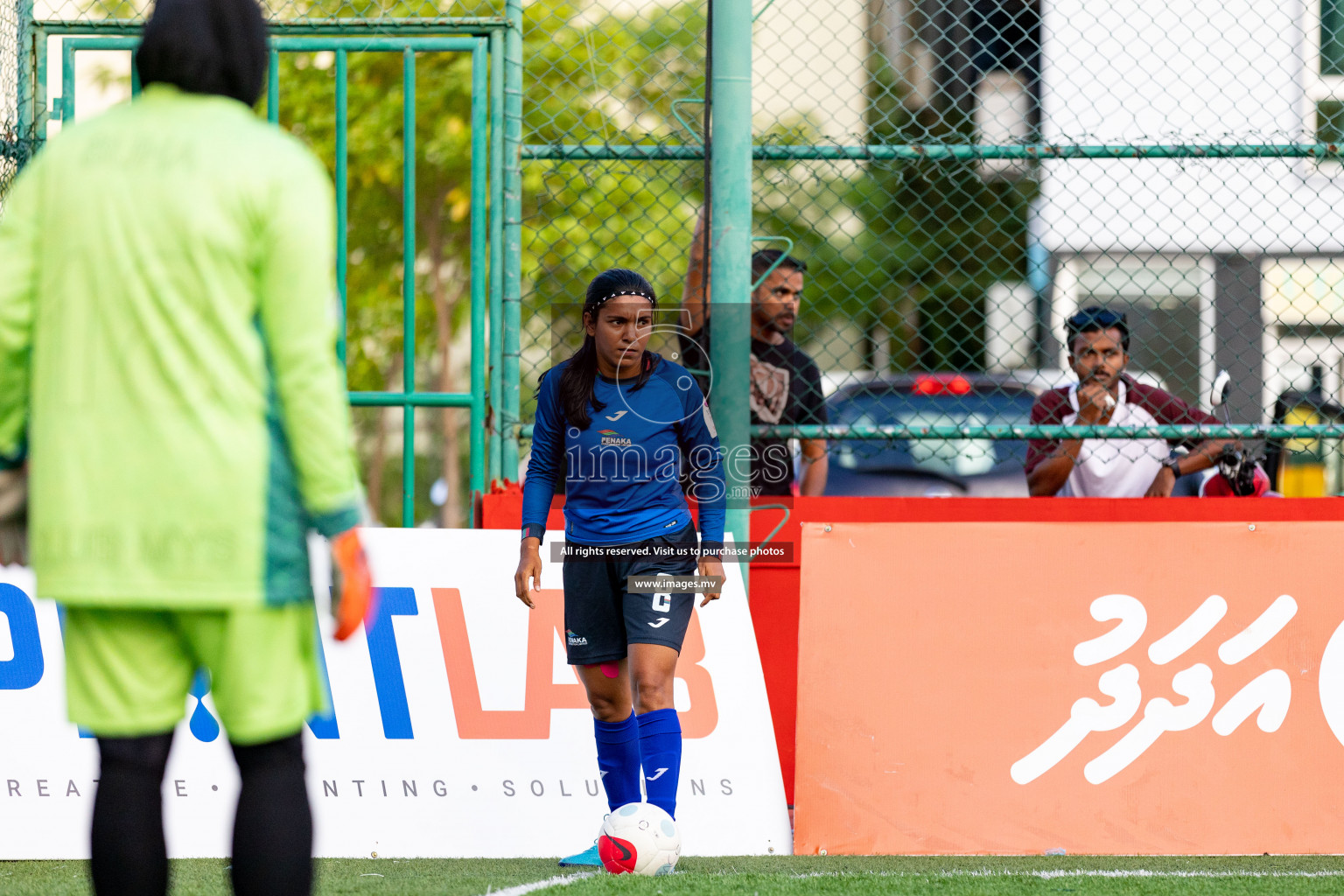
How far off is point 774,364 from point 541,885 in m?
2.14

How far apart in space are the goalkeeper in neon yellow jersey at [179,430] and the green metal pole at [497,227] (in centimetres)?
264

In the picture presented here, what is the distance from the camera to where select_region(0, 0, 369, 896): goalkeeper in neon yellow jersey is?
223 cm

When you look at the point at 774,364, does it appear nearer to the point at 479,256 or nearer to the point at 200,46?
the point at 479,256

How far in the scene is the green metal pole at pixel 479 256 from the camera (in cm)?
501

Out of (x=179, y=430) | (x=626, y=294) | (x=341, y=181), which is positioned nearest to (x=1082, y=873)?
(x=626, y=294)

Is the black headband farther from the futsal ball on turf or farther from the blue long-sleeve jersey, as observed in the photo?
the futsal ball on turf

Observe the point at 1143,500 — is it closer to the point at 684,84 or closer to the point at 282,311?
the point at 282,311

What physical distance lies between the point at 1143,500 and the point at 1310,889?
4.90 ft

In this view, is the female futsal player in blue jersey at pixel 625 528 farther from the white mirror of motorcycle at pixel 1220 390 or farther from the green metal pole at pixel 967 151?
the white mirror of motorcycle at pixel 1220 390

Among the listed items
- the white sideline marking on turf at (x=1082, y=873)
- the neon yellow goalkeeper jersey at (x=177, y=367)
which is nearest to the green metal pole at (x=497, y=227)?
the white sideline marking on turf at (x=1082, y=873)

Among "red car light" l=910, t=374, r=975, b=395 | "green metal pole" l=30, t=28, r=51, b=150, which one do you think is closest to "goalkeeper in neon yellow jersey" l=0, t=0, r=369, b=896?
"green metal pole" l=30, t=28, r=51, b=150

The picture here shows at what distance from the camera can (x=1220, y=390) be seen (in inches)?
206

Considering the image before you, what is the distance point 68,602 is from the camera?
2246 millimetres

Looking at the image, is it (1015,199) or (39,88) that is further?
(1015,199)
